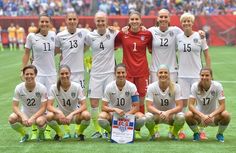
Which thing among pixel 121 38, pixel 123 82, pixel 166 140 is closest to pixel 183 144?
pixel 166 140

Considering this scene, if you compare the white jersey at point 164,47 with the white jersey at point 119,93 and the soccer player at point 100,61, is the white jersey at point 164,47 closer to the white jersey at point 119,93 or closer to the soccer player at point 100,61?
the soccer player at point 100,61

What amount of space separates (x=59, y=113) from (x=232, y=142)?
2790 mm

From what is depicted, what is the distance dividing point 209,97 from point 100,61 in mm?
2037

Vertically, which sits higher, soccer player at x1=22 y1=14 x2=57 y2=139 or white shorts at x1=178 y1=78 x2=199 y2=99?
soccer player at x1=22 y1=14 x2=57 y2=139

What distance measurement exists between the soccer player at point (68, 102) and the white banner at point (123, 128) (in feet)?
1.46

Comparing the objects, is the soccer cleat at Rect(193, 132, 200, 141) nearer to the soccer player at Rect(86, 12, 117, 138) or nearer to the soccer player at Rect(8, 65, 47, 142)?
the soccer player at Rect(86, 12, 117, 138)

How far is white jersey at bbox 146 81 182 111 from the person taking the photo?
1184 centimetres

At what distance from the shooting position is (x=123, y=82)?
1187 cm

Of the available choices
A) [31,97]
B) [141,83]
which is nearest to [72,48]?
[31,97]

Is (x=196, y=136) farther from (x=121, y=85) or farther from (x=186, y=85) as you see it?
(x=121, y=85)

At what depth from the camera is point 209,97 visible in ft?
38.8

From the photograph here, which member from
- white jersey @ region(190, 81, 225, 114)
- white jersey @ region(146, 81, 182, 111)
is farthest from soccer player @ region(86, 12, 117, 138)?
white jersey @ region(190, 81, 225, 114)

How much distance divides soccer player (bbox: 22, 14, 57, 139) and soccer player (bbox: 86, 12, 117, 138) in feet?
2.22

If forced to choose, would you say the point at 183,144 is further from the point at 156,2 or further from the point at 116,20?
the point at 156,2
